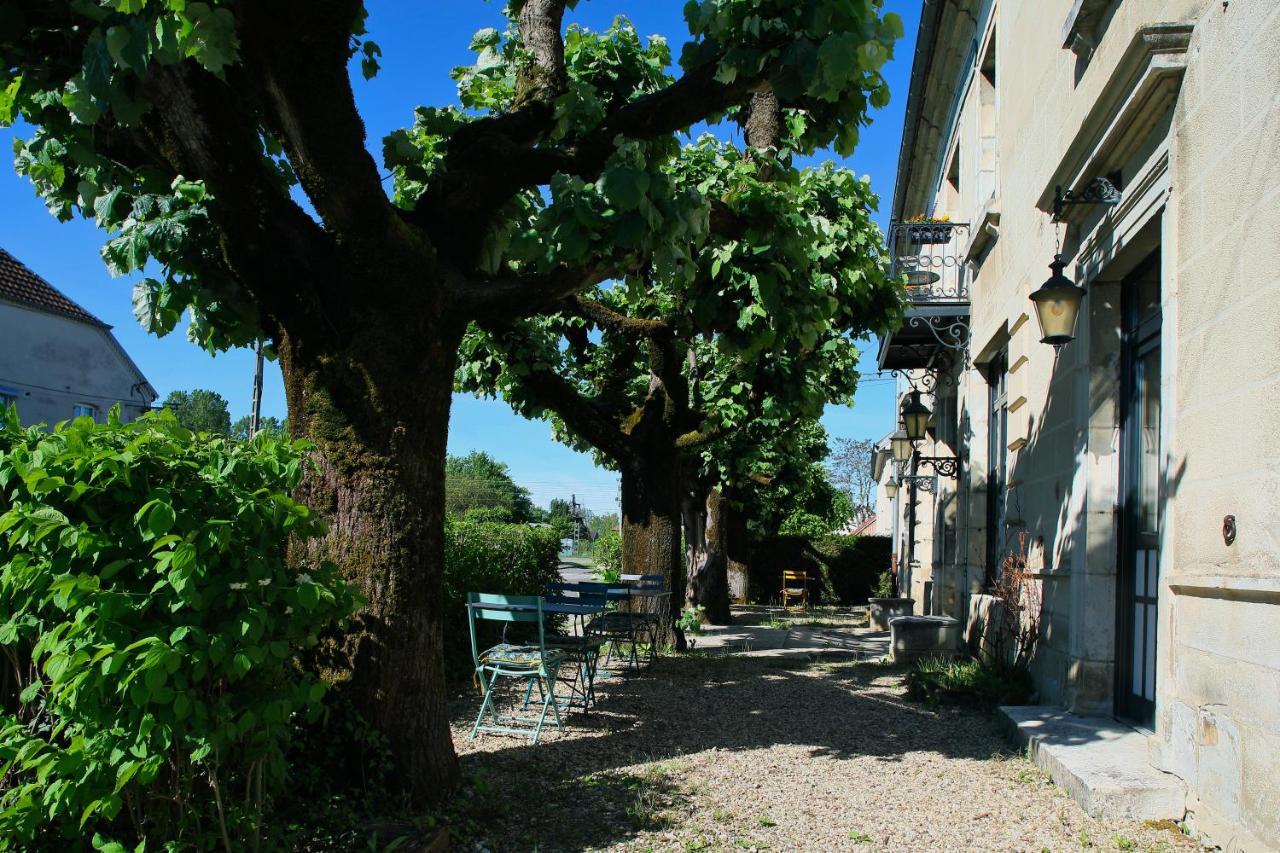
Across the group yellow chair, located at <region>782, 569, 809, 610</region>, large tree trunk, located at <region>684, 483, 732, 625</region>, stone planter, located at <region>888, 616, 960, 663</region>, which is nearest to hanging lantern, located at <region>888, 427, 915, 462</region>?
stone planter, located at <region>888, 616, 960, 663</region>

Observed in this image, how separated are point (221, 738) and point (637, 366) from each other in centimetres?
1138

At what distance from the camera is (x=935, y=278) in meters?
11.8

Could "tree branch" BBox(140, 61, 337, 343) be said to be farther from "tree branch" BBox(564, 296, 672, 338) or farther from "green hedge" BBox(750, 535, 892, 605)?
"green hedge" BBox(750, 535, 892, 605)

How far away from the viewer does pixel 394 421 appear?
4.38 meters

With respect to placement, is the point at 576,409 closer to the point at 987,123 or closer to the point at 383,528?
the point at 987,123

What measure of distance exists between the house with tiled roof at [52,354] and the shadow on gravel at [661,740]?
71.1 feet

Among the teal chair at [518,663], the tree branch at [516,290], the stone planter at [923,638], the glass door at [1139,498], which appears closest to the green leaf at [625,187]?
the tree branch at [516,290]

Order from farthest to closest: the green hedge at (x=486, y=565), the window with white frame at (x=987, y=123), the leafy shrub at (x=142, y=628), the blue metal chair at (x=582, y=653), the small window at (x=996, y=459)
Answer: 1. the window with white frame at (x=987, y=123)
2. the small window at (x=996, y=459)
3. the green hedge at (x=486, y=565)
4. the blue metal chair at (x=582, y=653)
5. the leafy shrub at (x=142, y=628)

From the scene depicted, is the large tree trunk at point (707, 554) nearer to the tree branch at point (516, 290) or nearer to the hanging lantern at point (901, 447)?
the hanging lantern at point (901, 447)

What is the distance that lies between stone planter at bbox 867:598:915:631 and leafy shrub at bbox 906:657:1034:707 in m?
7.24

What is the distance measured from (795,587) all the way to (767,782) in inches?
841

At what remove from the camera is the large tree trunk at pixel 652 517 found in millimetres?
11172

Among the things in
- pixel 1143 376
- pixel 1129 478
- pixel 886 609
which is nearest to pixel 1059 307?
pixel 1143 376

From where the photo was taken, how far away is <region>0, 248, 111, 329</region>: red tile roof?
83.9ft
